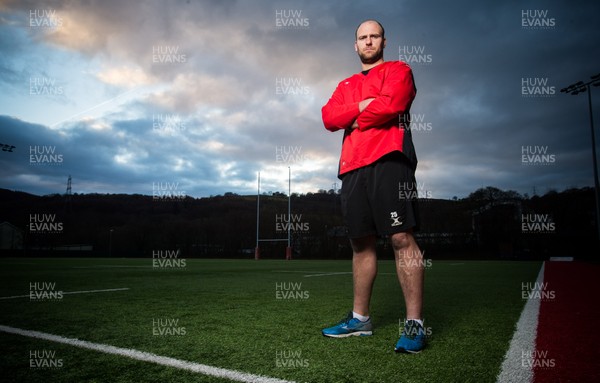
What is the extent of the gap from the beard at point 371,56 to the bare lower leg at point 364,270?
1.08m

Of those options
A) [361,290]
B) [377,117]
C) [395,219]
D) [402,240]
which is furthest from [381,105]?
[361,290]

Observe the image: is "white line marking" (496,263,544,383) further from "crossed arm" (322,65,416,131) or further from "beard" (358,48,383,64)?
"beard" (358,48,383,64)

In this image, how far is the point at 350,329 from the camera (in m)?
2.05

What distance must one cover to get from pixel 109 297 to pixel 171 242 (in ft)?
167

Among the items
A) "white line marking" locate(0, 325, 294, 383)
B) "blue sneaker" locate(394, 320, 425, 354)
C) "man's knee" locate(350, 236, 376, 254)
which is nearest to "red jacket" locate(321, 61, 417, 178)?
"man's knee" locate(350, 236, 376, 254)

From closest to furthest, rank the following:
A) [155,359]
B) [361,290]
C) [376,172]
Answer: [155,359] → [376,172] → [361,290]

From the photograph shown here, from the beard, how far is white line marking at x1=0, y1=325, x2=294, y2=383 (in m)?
1.81

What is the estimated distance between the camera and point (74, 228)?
6109 centimetres

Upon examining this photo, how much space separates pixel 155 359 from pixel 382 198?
1.34 m

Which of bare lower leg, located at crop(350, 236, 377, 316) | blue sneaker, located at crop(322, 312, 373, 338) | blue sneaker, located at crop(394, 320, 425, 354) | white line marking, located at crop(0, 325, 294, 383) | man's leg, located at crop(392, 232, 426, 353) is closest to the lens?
white line marking, located at crop(0, 325, 294, 383)

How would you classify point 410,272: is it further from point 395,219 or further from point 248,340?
point 248,340

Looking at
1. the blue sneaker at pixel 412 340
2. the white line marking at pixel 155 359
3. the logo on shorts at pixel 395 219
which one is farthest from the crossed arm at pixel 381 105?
the white line marking at pixel 155 359

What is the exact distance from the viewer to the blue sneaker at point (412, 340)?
1.68 metres

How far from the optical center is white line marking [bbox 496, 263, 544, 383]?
1369 mm
